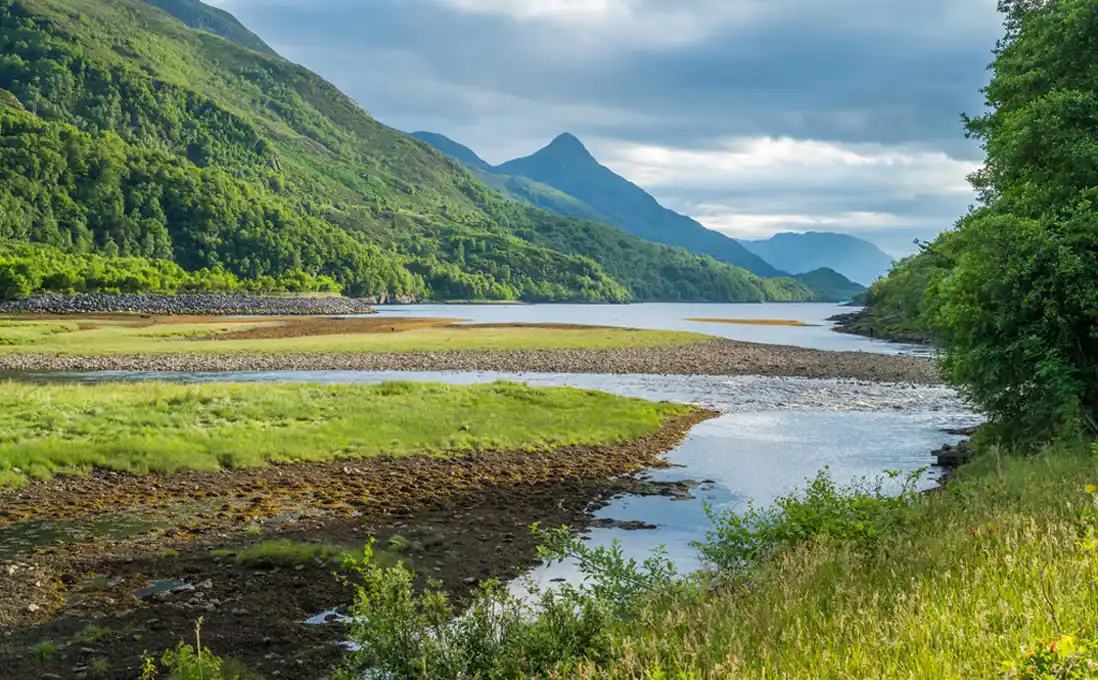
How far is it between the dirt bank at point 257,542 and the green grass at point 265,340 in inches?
2303

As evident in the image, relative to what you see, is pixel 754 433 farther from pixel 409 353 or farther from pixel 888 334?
pixel 888 334

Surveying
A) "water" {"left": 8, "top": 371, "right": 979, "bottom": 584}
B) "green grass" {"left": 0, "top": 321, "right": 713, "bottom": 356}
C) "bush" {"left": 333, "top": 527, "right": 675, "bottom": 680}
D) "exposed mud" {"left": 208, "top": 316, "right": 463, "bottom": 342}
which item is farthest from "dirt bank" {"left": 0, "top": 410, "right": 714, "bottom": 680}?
"exposed mud" {"left": 208, "top": 316, "right": 463, "bottom": 342}

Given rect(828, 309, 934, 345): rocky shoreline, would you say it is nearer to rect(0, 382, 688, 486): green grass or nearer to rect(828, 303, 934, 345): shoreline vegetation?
rect(828, 303, 934, 345): shoreline vegetation

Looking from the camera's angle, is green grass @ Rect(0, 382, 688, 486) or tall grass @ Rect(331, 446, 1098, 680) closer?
tall grass @ Rect(331, 446, 1098, 680)

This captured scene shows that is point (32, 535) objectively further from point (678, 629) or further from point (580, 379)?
point (580, 379)

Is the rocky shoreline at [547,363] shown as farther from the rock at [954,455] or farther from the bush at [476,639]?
the bush at [476,639]

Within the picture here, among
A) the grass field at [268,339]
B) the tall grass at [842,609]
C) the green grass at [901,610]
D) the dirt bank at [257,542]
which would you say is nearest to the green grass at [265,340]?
the grass field at [268,339]

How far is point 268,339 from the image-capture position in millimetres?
95688

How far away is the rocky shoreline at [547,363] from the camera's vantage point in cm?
6625

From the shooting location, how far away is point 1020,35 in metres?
27.3

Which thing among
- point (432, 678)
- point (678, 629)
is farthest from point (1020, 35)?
point (432, 678)

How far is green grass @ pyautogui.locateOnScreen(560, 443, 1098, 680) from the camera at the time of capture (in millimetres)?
5508

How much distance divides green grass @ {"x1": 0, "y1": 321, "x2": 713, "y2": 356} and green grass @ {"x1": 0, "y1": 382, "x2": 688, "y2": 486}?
41.9 meters

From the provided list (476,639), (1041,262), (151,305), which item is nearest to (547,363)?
(1041,262)
